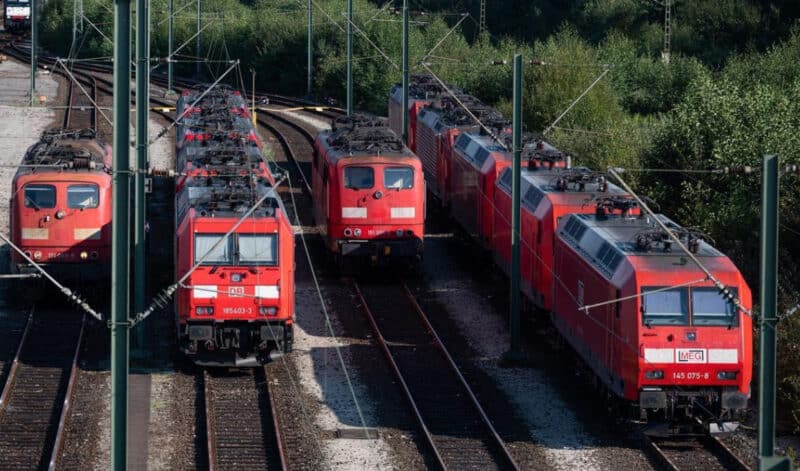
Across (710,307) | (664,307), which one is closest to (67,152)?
(664,307)

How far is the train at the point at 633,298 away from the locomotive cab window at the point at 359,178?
3.24 meters

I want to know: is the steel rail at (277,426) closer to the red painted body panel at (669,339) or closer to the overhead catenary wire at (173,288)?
the overhead catenary wire at (173,288)

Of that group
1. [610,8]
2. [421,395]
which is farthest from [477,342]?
Result: [610,8]

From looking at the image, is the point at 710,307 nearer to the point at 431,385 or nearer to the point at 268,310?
the point at 431,385

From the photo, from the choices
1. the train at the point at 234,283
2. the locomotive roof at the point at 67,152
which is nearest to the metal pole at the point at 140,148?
the train at the point at 234,283

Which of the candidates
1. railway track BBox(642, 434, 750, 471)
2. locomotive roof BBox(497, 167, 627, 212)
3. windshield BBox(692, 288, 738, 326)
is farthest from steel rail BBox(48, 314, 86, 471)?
windshield BBox(692, 288, 738, 326)

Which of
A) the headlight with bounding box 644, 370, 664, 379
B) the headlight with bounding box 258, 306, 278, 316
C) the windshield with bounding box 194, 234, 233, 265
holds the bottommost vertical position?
the headlight with bounding box 644, 370, 664, 379

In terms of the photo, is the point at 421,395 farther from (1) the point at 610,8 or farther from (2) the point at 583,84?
(1) the point at 610,8

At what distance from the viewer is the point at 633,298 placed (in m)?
22.3

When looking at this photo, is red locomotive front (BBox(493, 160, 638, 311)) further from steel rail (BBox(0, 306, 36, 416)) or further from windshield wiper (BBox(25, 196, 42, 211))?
steel rail (BBox(0, 306, 36, 416))

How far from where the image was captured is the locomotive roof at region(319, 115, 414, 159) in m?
33.8

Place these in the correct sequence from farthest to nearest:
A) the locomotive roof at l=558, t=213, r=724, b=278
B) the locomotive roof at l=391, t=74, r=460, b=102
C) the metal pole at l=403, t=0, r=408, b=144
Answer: the locomotive roof at l=391, t=74, r=460, b=102 < the metal pole at l=403, t=0, r=408, b=144 < the locomotive roof at l=558, t=213, r=724, b=278

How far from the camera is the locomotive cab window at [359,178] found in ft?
108

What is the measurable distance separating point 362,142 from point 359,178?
164cm
